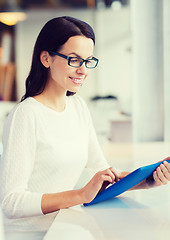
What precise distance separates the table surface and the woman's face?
16.8 inches

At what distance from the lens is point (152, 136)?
3.32m

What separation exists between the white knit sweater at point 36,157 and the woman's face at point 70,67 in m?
0.12

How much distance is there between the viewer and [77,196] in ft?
3.42

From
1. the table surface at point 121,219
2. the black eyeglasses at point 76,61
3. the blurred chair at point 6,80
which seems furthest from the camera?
the blurred chair at point 6,80

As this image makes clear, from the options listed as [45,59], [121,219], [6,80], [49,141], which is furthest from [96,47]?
[121,219]

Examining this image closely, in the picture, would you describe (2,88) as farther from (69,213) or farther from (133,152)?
(69,213)

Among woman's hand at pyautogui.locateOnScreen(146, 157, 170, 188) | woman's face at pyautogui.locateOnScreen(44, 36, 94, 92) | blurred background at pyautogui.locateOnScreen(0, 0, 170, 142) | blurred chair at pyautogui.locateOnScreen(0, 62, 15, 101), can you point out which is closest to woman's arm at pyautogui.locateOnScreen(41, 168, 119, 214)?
woman's hand at pyautogui.locateOnScreen(146, 157, 170, 188)

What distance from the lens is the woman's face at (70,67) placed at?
1.21 metres

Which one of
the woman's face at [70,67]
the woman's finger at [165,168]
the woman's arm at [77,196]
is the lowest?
the woman's arm at [77,196]

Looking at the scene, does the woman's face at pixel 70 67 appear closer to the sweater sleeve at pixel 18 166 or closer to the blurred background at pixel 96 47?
the sweater sleeve at pixel 18 166

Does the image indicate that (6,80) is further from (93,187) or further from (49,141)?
(93,187)

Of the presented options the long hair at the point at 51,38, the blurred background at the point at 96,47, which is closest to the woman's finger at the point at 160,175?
the long hair at the point at 51,38

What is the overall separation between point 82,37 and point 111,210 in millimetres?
578

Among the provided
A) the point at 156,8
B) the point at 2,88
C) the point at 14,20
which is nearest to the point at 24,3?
the point at 14,20
